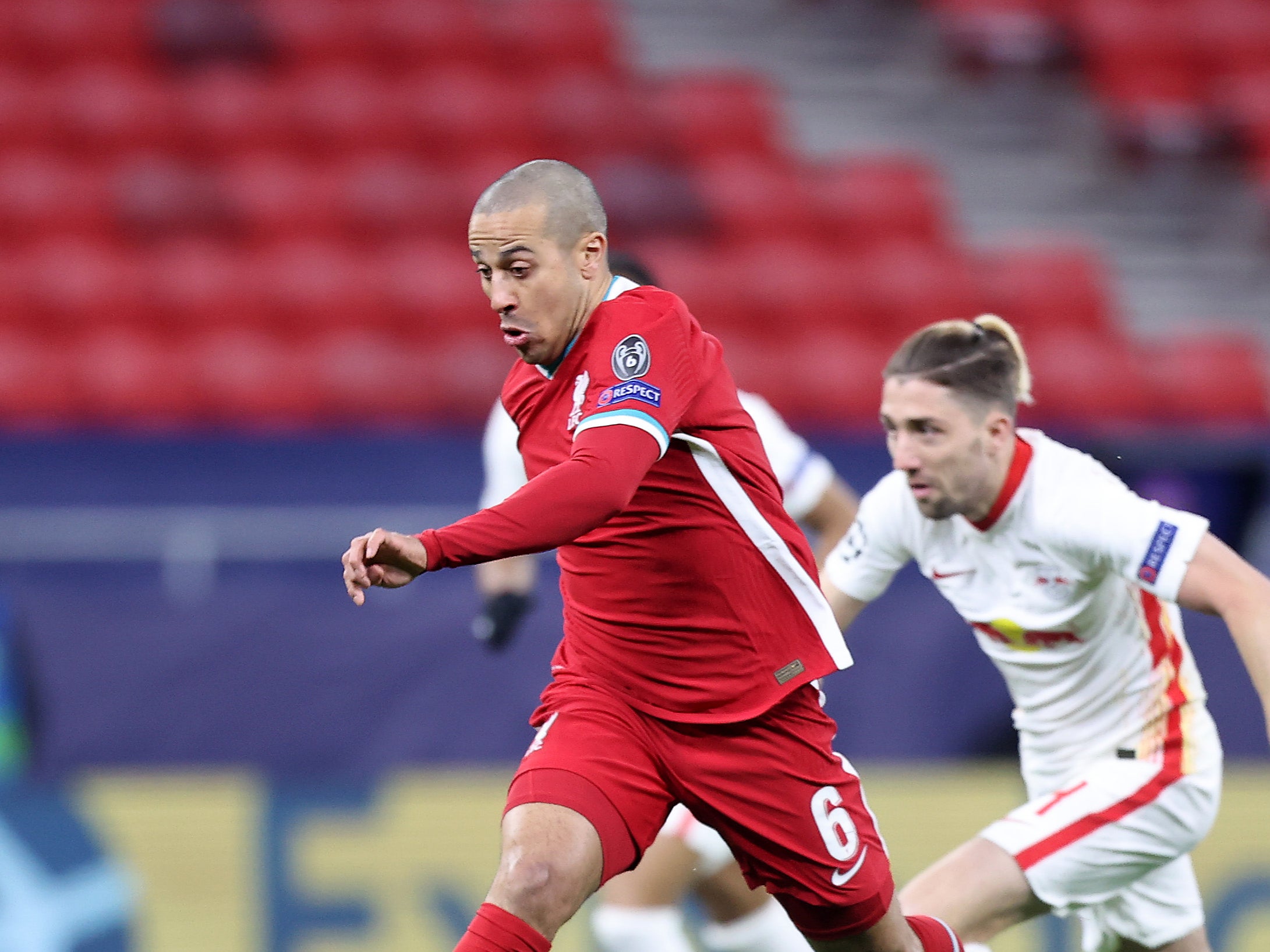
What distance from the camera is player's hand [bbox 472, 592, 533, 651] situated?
498cm

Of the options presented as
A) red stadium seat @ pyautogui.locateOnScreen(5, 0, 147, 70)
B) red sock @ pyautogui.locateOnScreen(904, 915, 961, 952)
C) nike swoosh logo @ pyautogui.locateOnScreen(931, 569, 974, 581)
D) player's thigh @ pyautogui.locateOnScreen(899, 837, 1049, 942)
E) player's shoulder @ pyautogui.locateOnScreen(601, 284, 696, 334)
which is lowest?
player's thigh @ pyautogui.locateOnScreen(899, 837, 1049, 942)

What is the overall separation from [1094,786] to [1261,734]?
3.13 metres

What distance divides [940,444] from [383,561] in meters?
1.50

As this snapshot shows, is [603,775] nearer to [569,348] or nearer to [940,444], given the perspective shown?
[569,348]

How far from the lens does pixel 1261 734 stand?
271 inches

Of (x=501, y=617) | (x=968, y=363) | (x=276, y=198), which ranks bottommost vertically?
(x=501, y=617)

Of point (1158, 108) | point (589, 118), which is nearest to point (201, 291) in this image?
point (589, 118)

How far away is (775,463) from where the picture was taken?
5.09 meters

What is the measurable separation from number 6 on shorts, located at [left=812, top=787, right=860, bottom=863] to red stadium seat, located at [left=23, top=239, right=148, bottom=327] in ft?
21.8

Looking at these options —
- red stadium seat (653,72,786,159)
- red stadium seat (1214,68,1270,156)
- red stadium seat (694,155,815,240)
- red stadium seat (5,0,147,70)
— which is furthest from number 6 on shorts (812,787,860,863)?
red stadium seat (1214,68,1270,156)

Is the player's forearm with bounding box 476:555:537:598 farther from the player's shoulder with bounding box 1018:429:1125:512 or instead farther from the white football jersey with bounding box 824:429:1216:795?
the player's shoulder with bounding box 1018:429:1125:512

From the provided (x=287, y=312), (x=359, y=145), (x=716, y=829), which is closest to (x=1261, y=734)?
(x=716, y=829)

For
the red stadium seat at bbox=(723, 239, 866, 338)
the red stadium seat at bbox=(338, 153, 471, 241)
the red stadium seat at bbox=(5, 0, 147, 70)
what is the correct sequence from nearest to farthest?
the red stadium seat at bbox=(338, 153, 471, 241), the red stadium seat at bbox=(723, 239, 866, 338), the red stadium seat at bbox=(5, 0, 147, 70)

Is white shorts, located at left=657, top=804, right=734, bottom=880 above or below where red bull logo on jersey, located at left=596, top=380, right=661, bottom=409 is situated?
below
